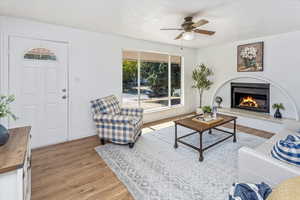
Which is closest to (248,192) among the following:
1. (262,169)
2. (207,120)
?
(262,169)

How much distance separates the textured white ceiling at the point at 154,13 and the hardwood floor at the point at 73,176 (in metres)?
2.42

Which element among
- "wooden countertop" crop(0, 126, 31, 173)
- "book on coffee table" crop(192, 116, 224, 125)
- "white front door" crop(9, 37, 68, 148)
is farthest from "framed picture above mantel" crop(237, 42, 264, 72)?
"wooden countertop" crop(0, 126, 31, 173)

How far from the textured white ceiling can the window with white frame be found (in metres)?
1.14

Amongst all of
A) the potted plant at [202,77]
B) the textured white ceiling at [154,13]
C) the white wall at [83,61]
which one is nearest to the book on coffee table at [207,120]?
the textured white ceiling at [154,13]

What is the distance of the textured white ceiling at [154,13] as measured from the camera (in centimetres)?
227

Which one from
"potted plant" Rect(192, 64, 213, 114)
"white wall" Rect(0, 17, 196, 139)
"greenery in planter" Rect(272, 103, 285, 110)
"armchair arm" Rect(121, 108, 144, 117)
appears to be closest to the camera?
"white wall" Rect(0, 17, 196, 139)

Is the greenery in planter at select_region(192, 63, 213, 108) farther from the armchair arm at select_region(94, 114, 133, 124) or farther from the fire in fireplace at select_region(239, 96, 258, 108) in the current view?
the armchair arm at select_region(94, 114, 133, 124)

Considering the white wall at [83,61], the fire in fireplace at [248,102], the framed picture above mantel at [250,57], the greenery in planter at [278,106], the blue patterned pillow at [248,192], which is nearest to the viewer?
the blue patterned pillow at [248,192]

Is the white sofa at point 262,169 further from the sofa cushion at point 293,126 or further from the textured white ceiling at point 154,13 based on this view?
the textured white ceiling at point 154,13

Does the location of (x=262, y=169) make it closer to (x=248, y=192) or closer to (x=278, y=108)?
(x=248, y=192)

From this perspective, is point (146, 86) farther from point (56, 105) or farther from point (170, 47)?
point (56, 105)

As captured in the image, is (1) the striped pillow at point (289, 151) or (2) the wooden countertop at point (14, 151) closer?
(2) the wooden countertop at point (14, 151)

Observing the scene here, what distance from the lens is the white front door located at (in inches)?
110

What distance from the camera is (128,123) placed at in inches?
112
